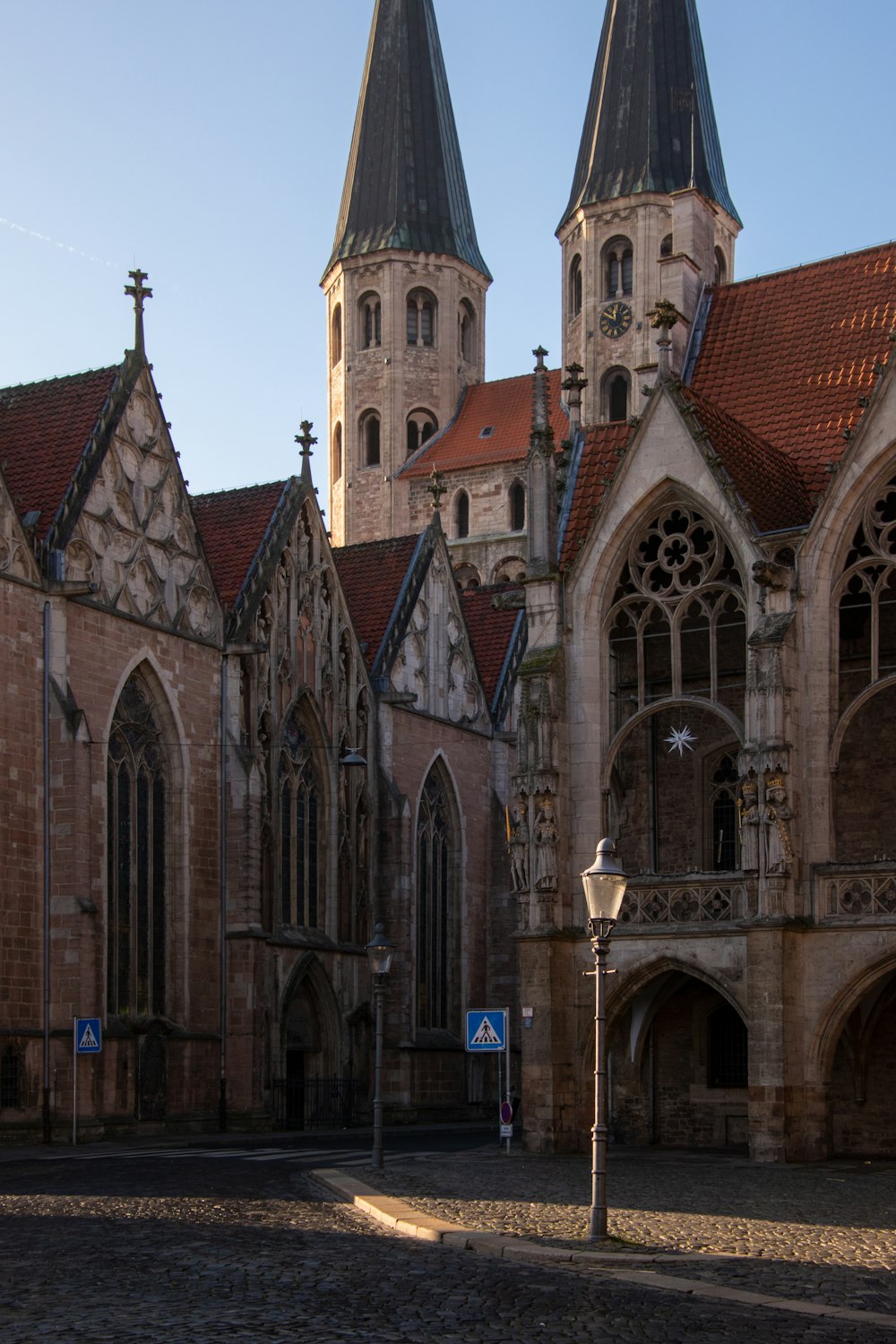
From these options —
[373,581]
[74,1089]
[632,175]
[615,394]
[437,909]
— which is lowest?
[74,1089]

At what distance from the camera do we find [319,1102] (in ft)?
137

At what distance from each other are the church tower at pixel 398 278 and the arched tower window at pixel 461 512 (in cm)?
308

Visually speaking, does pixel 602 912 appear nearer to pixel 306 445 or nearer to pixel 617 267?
pixel 306 445

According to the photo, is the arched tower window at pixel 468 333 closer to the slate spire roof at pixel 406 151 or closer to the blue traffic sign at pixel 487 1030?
the slate spire roof at pixel 406 151

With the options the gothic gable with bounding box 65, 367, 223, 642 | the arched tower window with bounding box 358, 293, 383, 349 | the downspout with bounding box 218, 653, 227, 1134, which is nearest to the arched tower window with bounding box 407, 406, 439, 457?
the arched tower window with bounding box 358, 293, 383, 349

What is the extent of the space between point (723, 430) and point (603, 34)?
57.0 meters

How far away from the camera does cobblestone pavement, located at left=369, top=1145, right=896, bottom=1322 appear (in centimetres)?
1434

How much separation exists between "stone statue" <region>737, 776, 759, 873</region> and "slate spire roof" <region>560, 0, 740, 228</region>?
56.6 metres

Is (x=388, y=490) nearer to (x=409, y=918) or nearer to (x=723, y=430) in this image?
(x=409, y=918)

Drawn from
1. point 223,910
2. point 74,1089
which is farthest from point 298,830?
point 74,1089

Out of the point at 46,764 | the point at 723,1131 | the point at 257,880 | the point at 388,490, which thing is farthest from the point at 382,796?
the point at 388,490

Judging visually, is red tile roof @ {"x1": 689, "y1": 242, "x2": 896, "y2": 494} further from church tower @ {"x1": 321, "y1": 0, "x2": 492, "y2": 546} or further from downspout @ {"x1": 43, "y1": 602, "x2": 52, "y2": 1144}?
church tower @ {"x1": 321, "y1": 0, "x2": 492, "y2": 546}

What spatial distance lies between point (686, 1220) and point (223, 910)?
72.7 ft

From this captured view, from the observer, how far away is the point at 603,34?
8381 centimetres
